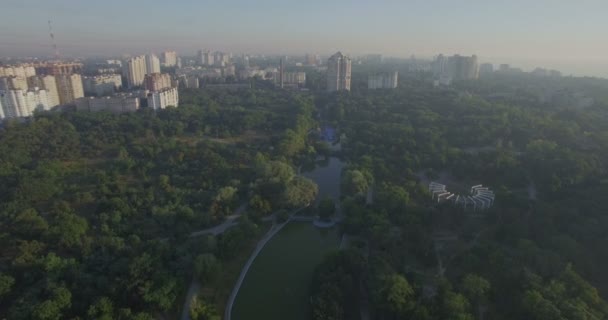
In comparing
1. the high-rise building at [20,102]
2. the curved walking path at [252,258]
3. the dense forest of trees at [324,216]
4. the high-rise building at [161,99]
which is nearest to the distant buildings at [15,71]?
the high-rise building at [20,102]

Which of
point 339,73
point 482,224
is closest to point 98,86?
point 339,73

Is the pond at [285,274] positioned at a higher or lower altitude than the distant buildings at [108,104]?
lower

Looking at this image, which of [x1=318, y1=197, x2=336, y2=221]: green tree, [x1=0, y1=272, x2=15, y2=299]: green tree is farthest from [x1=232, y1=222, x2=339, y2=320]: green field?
[x1=0, y1=272, x2=15, y2=299]: green tree

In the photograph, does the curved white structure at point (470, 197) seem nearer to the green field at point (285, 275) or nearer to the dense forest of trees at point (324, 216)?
the dense forest of trees at point (324, 216)

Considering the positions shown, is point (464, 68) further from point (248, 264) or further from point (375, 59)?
point (375, 59)

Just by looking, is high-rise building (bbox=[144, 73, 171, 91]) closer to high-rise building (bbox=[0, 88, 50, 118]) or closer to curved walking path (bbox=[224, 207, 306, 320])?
high-rise building (bbox=[0, 88, 50, 118])

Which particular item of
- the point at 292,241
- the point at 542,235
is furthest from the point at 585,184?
the point at 292,241
